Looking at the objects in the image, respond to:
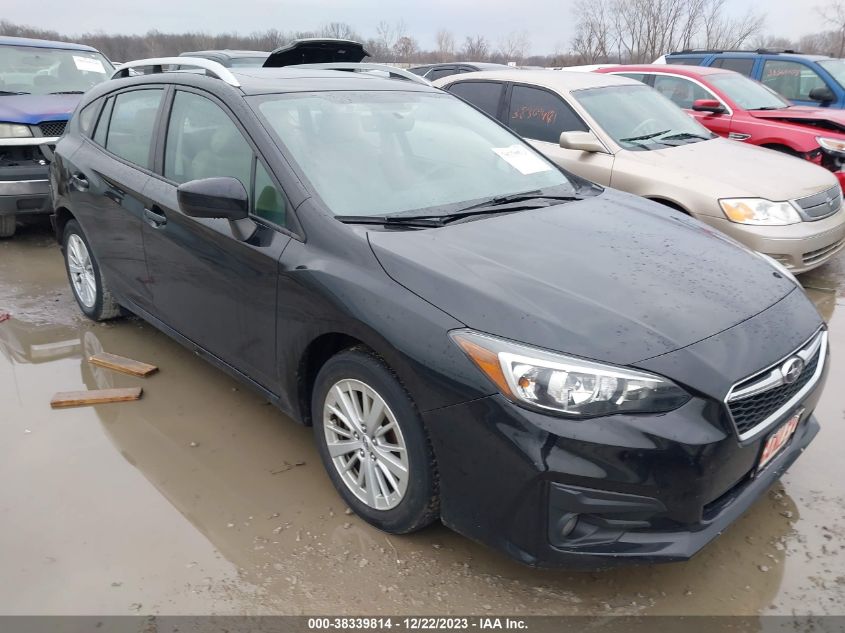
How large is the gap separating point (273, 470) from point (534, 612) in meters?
1.37

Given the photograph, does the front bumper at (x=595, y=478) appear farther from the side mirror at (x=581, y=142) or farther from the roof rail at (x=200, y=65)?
the side mirror at (x=581, y=142)

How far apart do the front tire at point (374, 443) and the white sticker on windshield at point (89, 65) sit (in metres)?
7.20

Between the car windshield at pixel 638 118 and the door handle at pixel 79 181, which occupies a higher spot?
the car windshield at pixel 638 118

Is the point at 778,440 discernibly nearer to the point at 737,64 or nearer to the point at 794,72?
the point at 794,72

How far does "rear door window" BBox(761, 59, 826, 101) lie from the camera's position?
9234mm

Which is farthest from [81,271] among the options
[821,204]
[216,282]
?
[821,204]

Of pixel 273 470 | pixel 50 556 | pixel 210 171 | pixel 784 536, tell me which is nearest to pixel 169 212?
pixel 210 171

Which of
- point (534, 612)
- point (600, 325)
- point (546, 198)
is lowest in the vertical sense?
point (534, 612)

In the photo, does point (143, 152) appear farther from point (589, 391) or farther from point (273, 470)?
point (589, 391)

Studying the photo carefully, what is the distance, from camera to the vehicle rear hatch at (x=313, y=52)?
7805 mm

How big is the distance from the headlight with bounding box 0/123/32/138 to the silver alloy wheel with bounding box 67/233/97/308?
236 centimetres

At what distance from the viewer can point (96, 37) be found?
166 feet

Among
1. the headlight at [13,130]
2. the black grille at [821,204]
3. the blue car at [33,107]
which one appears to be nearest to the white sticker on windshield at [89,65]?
the blue car at [33,107]

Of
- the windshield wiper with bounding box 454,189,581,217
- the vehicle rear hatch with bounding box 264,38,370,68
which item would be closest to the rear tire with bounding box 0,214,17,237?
the vehicle rear hatch with bounding box 264,38,370,68
